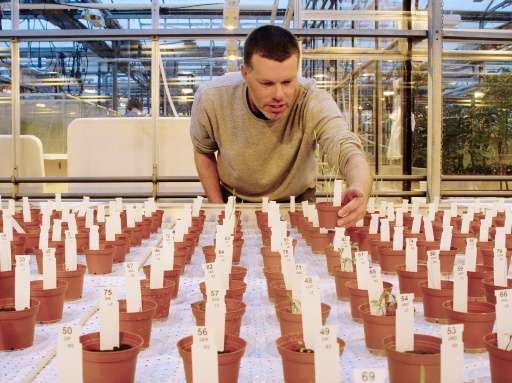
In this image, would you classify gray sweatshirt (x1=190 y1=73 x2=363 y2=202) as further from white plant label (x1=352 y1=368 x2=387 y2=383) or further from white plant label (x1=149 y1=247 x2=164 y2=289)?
white plant label (x1=352 y1=368 x2=387 y2=383)

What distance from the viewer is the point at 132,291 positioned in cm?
142

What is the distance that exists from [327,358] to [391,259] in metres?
1.16

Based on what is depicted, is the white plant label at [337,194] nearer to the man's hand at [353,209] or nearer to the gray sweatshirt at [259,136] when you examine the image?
the man's hand at [353,209]

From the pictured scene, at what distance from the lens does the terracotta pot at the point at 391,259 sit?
83.0 inches

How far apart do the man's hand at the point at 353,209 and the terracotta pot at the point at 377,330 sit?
0.57 meters

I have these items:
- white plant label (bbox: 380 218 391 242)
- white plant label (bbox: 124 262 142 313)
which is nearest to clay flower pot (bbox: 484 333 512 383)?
white plant label (bbox: 124 262 142 313)

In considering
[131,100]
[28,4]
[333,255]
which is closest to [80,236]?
[333,255]

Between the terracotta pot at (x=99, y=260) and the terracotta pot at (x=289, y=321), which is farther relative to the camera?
the terracotta pot at (x=99, y=260)

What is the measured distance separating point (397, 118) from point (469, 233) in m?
3.50

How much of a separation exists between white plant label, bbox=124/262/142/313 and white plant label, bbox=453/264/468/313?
0.69 metres

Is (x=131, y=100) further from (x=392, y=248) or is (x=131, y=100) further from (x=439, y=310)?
(x=439, y=310)

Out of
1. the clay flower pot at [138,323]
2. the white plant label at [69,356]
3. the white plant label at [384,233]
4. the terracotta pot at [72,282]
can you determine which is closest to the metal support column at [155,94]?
the white plant label at [384,233]

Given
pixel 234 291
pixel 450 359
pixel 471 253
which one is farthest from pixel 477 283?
pixel 450 359

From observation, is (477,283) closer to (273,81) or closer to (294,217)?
(273,81)
